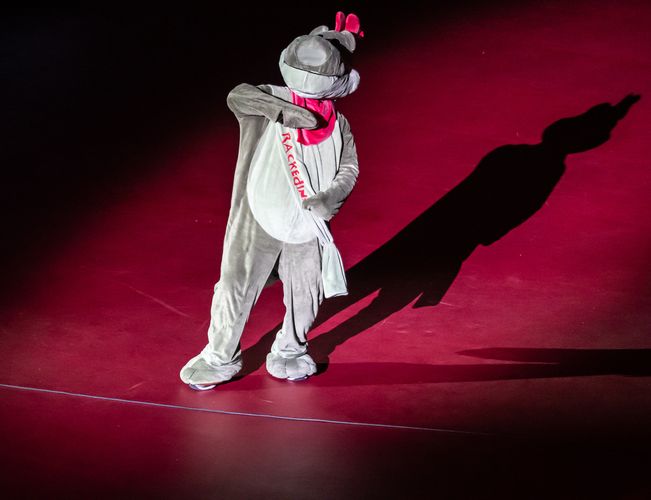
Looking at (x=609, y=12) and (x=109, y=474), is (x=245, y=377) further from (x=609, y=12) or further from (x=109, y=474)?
(x=609, y=12)

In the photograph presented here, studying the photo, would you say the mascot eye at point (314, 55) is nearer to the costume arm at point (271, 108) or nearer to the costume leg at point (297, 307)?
the costume arm at point (271, 108)

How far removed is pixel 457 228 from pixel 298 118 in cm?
176

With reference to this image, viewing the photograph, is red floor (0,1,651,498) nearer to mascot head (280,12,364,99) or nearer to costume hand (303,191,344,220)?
costume hand (303,191,344,220)

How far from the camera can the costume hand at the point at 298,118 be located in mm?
3420

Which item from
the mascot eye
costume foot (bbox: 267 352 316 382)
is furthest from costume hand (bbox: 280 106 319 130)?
costume foot (bbox: 267 352 316 382)

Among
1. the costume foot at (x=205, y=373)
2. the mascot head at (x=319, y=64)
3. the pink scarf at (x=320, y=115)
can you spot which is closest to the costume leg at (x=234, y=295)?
the costume foot at (x=205, y=373)

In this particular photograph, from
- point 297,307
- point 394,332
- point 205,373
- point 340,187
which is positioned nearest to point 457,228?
point 394,332

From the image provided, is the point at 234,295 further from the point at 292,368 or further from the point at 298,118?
the point at 298,118

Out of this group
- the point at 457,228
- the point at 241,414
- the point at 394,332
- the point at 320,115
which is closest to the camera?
the point at 320,115

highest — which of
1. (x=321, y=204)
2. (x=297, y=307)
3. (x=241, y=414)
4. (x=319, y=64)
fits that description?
(x=319, y=64)

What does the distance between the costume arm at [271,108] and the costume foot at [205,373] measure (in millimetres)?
883

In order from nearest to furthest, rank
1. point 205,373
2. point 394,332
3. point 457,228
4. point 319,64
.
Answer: point 319,64
point 205,373
point 394,332
point 457,228

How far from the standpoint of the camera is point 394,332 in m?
4.20

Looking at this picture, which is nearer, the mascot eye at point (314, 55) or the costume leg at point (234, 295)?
the mascot eye at point (314, 55)
